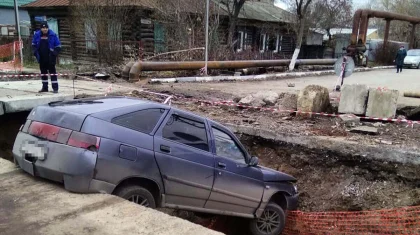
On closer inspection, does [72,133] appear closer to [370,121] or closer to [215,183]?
[215,183]

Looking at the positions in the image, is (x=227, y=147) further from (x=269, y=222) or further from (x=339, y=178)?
(x=339, y=178)

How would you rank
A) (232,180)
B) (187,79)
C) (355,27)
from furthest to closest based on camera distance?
(187,79) < (355,27) < (232,180)

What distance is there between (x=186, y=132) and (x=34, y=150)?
170 cm

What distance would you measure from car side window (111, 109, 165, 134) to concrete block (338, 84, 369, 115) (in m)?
5.80

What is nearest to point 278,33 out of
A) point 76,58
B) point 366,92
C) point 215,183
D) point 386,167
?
point 76,58

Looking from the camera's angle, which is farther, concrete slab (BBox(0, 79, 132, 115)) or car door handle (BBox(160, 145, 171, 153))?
concrete slab (BBox(0, 79, 132, 115))

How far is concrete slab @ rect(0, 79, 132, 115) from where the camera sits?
28.0ft

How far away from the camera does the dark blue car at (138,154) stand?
3.69m

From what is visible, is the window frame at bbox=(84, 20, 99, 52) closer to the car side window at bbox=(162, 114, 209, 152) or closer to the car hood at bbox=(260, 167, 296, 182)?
the car hood at bbox=(260, 167, 296, 182)

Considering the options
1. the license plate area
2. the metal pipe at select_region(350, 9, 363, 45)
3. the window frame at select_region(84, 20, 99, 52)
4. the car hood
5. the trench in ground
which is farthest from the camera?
the window frame at select_region(84, 20, 99, 52)

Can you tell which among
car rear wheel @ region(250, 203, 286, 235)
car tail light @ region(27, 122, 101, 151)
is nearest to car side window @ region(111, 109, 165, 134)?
car tail light @ region(27, 122, 101, 151)

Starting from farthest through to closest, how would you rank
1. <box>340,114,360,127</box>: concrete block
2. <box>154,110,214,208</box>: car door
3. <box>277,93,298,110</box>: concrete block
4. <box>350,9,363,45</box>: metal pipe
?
1. <box>350,9,363,45</box>: metal pipe
2. <box>277,93,298,110</box>: concrete block
3. <box>340,114,360,127</box>: concrete block
4. <box>154,110,214,208</box>: car door

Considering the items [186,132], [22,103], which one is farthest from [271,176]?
[22,103]

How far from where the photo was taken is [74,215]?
3436 millimetres
